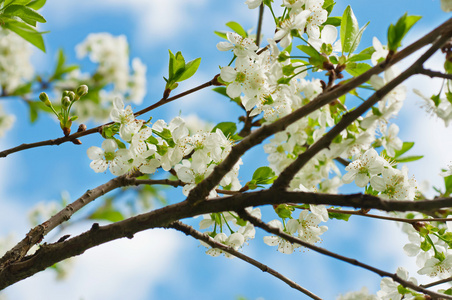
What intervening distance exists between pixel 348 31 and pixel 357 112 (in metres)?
0.54

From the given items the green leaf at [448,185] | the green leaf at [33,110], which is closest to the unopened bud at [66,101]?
the green leaf at [448,185]

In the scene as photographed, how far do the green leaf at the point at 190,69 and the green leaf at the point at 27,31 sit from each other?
684 millimetres

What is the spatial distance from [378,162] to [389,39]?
57 centimetres

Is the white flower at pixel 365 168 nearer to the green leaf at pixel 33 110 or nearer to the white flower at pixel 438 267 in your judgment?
the white flower at pixel 438 267

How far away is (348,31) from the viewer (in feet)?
4.58

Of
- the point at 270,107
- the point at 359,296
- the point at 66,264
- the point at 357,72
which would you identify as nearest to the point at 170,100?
the point at 270,107

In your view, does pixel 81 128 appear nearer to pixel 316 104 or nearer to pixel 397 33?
pixel 316 104

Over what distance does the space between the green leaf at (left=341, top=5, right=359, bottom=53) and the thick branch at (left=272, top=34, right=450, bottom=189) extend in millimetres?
475

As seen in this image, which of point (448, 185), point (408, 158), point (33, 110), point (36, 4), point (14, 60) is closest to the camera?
point (36, 4)

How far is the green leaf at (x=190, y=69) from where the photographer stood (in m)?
1.48

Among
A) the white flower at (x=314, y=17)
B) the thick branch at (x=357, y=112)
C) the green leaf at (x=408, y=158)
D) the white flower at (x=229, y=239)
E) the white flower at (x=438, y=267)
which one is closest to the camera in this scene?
the thick branch at (x=357, y=112)

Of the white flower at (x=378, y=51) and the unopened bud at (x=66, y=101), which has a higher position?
the unopened bud at (x=66, y=101)

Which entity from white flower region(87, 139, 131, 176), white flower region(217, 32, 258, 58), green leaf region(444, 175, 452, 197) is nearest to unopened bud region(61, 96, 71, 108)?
white flower region(87, 139, 131, 176)

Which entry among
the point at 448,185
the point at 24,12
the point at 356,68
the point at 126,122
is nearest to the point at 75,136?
the point at 126,122
